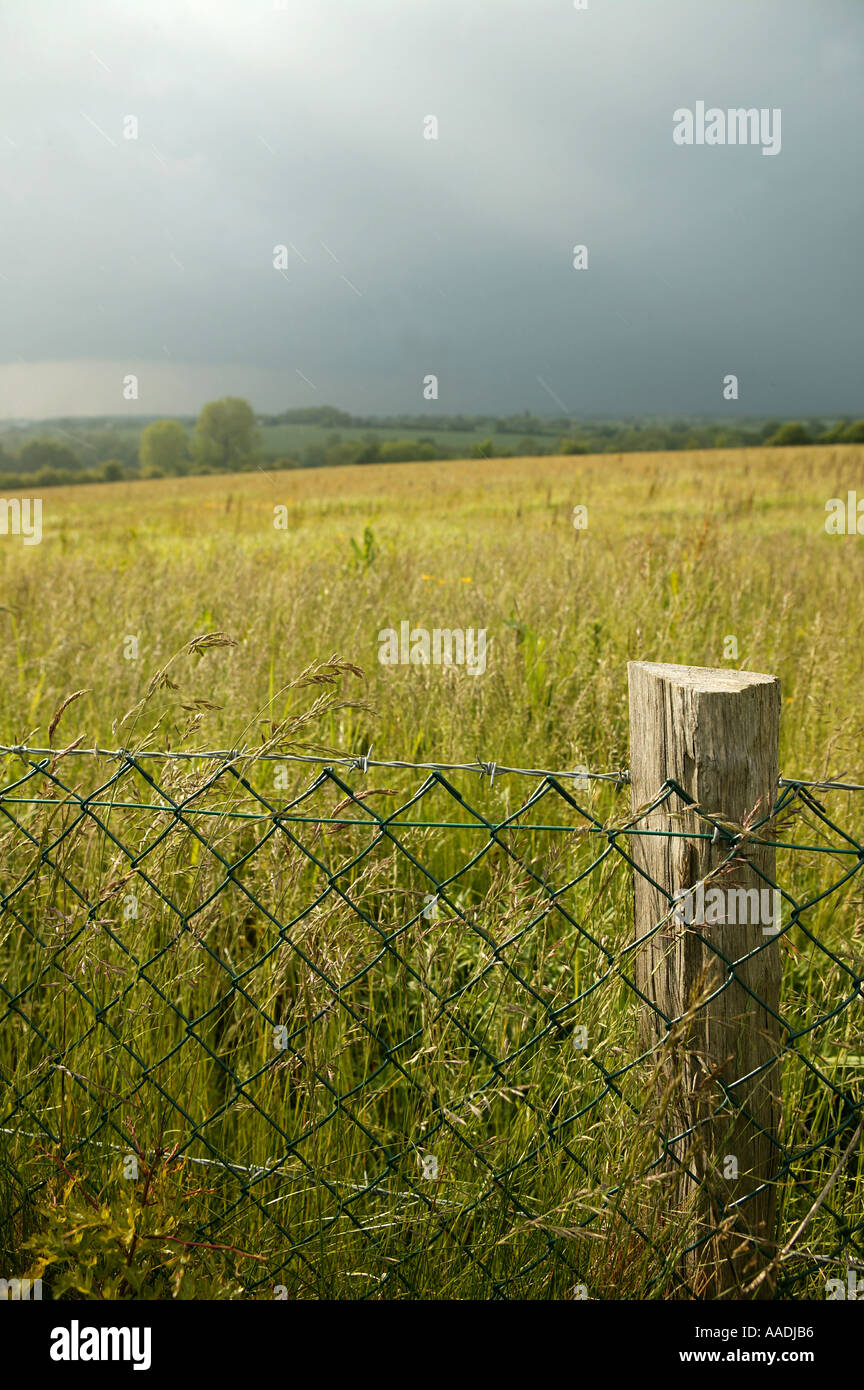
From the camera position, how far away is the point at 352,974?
1.50 metres

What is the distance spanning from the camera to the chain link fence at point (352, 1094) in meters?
1.33

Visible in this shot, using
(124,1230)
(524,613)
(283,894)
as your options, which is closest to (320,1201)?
(124,1230)

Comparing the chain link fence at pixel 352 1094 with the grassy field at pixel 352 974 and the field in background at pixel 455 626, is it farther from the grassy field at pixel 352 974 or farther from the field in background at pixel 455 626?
the field in background at pixel 455 626

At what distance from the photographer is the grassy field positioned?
142 centimetres

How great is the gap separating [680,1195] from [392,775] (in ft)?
6.56

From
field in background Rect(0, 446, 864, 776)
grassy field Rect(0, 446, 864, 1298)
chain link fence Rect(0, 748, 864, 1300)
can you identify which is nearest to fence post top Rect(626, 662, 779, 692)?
chain link fence Rect(0, 748, 864, 1300)

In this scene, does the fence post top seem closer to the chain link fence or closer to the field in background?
the chain link fence

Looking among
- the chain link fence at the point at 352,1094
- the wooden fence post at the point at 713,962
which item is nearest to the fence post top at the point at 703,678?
the wooden fence post at the point at 713,962

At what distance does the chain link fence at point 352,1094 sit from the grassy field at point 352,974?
10 mm

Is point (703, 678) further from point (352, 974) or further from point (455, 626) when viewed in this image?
point (455, 626)

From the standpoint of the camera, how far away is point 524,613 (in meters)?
4.53

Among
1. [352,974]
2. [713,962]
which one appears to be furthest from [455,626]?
[713,962]

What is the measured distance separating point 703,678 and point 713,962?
0.43 metres

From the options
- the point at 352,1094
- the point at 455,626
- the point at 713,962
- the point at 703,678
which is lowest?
the point at 352,1094
